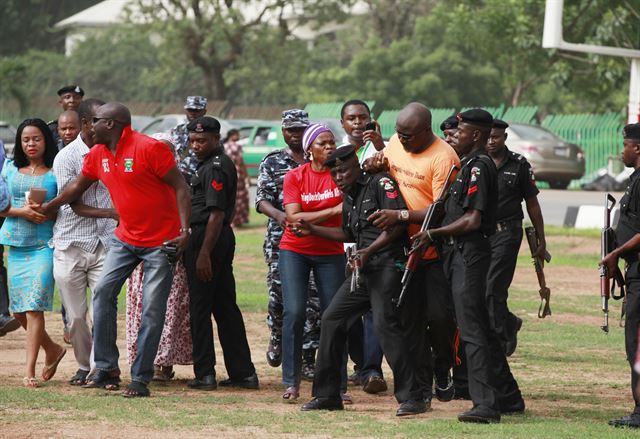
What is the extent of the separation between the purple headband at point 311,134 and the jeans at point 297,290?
2.38 ft

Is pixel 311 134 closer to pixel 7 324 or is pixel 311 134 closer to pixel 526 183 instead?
pixel 526 183

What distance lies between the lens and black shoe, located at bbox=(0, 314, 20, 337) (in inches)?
467

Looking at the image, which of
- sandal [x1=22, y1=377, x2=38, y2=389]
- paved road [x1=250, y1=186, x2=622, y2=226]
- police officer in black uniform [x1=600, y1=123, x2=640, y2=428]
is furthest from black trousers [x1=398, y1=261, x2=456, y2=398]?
paved road [x1=250, y1=186, x2=622, y2=226]

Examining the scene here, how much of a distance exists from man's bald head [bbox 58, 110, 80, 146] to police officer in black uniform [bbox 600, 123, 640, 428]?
13.8ft

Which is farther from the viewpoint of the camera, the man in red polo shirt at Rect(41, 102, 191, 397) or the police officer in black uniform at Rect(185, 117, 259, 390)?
the police officer in black uniform at Rect(185, 117, 259, 390)

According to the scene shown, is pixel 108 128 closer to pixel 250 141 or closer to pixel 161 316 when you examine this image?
pixel 161 316

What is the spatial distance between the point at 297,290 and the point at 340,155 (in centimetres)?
111

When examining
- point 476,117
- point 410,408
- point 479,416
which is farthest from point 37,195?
point 479,416

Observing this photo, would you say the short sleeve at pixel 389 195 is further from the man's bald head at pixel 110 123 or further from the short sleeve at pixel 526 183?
the short sleeve at pixel 526 183

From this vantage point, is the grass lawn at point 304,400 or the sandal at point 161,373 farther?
the sandal at point 161,373

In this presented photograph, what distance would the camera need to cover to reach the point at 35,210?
9.97 meters

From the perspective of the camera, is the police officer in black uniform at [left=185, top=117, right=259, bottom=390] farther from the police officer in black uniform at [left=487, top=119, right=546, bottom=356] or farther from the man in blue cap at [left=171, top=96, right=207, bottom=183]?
the police officer in black uniform at [left=487, top=119, right=546, bottom=356]

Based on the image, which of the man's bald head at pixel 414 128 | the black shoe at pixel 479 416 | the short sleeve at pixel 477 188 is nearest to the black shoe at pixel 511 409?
the black shoe at pixel 479 416

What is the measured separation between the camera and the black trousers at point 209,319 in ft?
33.2
